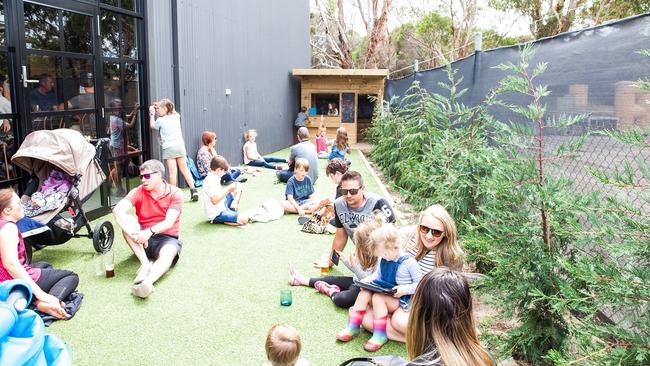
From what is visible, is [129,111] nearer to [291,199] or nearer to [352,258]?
[291,199]

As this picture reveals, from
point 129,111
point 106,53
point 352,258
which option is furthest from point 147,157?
point 352,258

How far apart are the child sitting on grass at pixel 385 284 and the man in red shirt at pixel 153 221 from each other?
196 centimetres

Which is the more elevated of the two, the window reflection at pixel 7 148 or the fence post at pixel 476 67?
the fence post at pixel 476 67

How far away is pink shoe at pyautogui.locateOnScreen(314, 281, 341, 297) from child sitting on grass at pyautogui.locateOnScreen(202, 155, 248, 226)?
254cm

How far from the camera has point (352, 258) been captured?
4.23 m

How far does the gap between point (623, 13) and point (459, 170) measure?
26487 millimetres

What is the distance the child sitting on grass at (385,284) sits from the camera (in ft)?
12.0

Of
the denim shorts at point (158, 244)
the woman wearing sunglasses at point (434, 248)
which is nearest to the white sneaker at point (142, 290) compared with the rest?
the denim shorts at point (158, 244)

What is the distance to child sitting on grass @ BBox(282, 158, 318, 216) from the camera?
24.7ft

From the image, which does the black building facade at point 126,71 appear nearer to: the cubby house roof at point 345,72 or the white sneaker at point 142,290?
the white sneaker at point 142,290

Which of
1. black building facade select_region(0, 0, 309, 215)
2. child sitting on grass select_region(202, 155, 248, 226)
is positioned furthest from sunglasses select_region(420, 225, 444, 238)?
black building facade select_region(0, 0, 309, 215)

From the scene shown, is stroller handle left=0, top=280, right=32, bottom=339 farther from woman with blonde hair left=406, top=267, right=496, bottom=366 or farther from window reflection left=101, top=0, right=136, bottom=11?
window reflection left=101, top=0, right=136, bottom=11

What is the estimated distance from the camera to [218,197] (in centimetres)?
675

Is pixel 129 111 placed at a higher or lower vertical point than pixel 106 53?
lower
